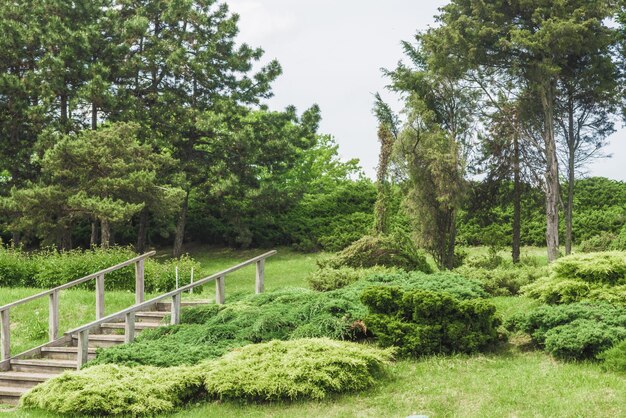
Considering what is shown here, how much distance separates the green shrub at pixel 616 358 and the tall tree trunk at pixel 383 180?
36.6 feet

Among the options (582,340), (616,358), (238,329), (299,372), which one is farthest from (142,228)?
(616,358)

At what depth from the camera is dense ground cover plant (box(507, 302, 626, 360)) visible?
9211 mm

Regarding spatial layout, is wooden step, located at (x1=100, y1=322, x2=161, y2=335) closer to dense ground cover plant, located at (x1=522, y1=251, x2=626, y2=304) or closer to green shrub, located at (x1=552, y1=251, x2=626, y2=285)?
dense ground cover plant, located at (x1=522, y1=251, x2=626, y2=304)

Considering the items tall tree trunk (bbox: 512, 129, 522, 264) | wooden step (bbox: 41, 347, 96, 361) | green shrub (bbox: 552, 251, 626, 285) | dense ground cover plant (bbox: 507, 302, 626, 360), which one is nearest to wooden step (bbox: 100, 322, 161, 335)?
wooden step (bbox: 41, 347, 96, 361)

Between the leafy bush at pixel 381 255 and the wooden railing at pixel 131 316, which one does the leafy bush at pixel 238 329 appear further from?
the leafy bush at pixel 381 255

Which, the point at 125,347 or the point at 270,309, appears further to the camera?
the point at 270,309

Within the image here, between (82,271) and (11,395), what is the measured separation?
869cm

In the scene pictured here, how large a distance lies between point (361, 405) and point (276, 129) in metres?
22.4

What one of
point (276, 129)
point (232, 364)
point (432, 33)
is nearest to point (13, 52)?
point (276, 129)

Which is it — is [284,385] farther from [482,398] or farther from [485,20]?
[485,20]

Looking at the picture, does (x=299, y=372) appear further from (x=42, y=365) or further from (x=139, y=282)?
(x=139, y=282)

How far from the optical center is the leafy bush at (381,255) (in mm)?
17906

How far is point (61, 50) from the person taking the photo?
1097 inches

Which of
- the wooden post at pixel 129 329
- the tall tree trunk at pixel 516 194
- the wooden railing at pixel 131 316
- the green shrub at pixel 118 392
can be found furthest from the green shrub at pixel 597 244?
the green shrub at pixel 118 392
